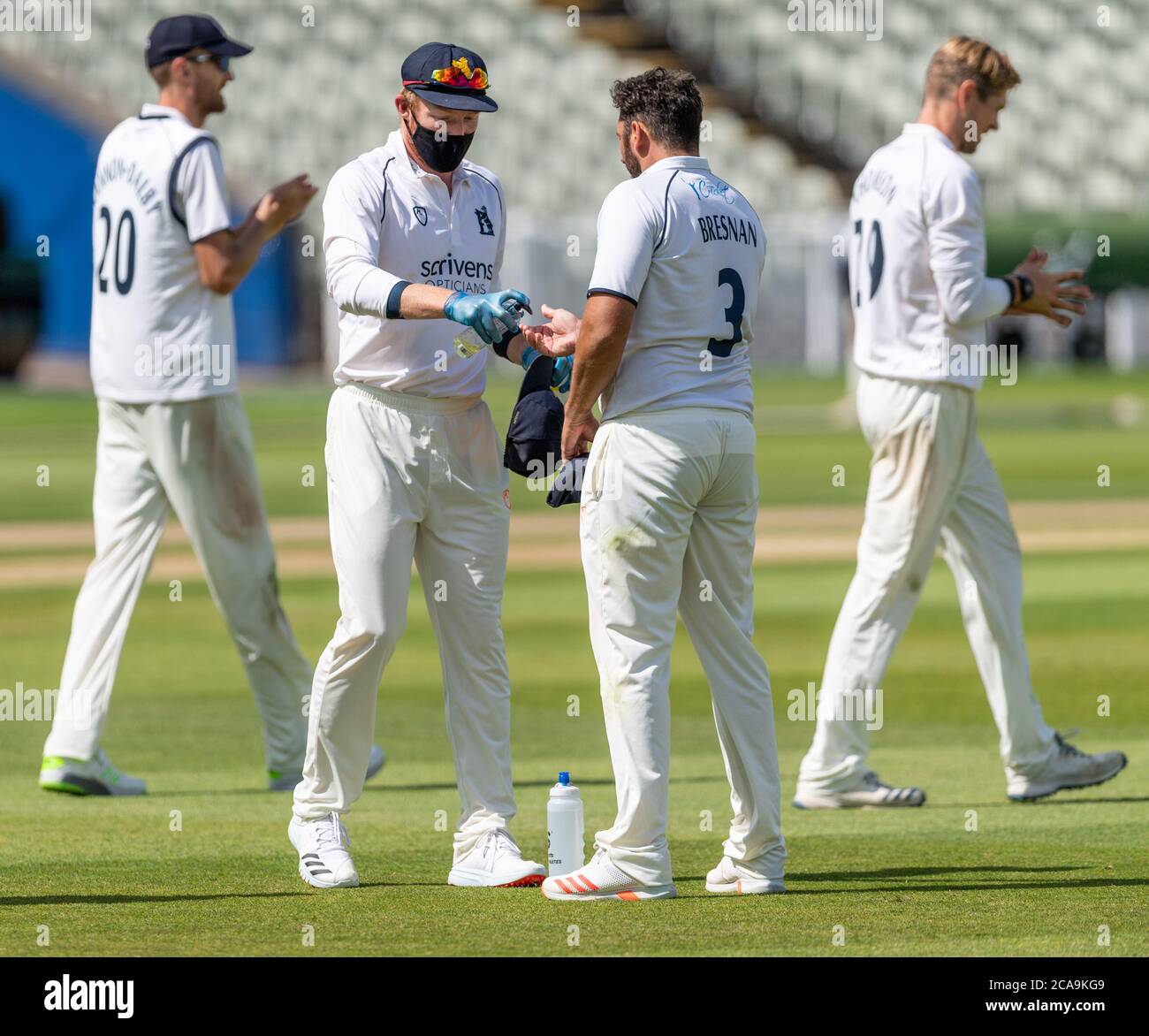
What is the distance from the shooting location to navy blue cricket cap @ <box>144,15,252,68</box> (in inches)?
334

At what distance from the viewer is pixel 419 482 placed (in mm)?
6551

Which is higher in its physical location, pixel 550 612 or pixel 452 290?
pixel 452 290

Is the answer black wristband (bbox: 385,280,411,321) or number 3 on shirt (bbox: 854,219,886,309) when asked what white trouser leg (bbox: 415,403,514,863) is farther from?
number 3 on shirt (bbox: 854,219,886,309)

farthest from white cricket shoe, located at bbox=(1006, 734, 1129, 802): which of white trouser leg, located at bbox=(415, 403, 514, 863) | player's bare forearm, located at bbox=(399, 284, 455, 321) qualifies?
player's bare forearm, located at bbox=(399, 284, 455, 321)

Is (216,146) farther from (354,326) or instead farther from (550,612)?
(550,612)

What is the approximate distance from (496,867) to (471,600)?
2.74ft

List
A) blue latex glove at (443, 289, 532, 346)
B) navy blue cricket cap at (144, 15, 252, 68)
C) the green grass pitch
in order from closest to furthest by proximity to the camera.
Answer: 1. the green grass pitch
2. blue latex glove at (443, 289, 532, 346)
3. navy blue cricket cap at (144, 15, 252, 68)

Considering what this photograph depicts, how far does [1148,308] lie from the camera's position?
5038cm

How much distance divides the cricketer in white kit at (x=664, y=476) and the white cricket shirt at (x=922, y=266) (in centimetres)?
174

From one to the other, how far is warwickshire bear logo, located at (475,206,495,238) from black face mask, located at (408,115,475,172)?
212 mm

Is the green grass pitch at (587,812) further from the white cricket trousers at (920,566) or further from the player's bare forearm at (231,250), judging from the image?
the player's bare forearm at (231,250)

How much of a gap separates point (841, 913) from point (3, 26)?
46262mm

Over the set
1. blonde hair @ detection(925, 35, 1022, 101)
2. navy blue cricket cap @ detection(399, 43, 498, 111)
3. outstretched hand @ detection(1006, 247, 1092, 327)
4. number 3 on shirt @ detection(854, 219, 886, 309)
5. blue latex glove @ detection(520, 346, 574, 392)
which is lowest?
blue latex glove @ detection(520, 346, 574, 392)
